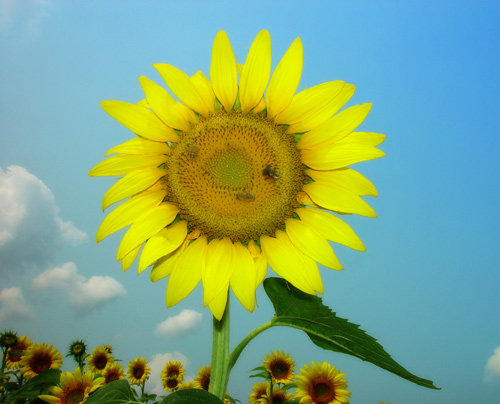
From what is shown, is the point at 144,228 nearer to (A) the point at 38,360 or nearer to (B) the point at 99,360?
(A) the point at 38,360

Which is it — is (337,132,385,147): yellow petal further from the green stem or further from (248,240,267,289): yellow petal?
the green stem

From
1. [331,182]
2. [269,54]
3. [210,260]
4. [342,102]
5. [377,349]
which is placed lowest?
[377,349]

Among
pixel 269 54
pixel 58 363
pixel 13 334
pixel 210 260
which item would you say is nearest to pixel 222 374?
pixel 210 260

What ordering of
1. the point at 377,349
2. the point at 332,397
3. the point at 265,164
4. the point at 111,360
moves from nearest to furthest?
the point at 377,349 < the point at 265,164 < the point at 332,397 < the point at 111,360

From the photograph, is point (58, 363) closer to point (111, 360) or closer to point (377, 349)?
point (111, 360)

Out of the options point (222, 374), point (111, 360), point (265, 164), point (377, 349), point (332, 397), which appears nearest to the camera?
point (377, 349)

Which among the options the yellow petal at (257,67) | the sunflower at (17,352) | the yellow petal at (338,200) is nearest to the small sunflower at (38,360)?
the sunflower at (17,352)

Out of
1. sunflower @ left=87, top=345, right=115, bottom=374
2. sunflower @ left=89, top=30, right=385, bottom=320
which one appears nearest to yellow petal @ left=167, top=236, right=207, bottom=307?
sunflower @ left=89, top=30, right=385, bottom=320
